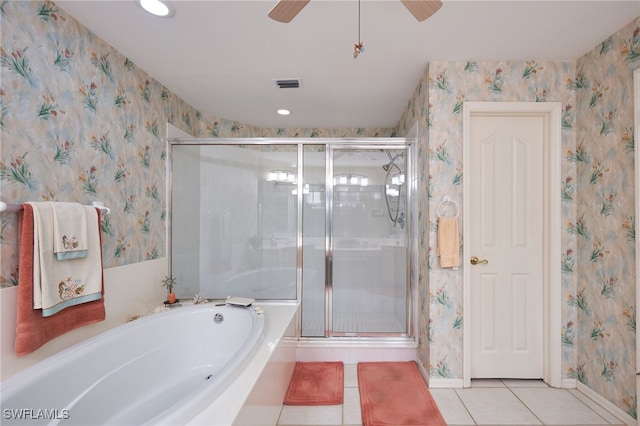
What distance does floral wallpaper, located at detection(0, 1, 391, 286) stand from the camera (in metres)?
1.44

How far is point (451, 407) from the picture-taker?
1.98 m

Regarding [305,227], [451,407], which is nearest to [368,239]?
[305,227]

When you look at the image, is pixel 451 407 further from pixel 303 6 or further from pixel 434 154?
pixel 303 6

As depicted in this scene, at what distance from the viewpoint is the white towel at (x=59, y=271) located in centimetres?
144

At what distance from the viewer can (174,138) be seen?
2822 mm

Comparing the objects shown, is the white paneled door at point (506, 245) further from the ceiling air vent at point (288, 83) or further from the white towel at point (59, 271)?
the white towel at point (59, 271)

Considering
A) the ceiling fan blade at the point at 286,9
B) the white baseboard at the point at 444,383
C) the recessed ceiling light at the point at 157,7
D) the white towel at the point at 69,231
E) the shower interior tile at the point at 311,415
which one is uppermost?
the recessed ceiling light at the point at 157,7

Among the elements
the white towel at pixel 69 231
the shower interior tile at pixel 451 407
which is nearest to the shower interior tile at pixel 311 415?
the shower interior tile at pixel 451 407

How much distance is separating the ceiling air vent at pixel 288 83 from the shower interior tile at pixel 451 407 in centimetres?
270

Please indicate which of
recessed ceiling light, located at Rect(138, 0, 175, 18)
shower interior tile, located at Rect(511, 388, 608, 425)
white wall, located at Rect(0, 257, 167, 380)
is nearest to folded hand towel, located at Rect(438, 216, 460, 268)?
shower interior tile, located at Rect(511, 388, 608, 425)

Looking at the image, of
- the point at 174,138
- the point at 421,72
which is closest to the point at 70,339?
the point at 174,138

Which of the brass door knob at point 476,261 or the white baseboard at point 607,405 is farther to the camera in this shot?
the brass door knob at point 476,261

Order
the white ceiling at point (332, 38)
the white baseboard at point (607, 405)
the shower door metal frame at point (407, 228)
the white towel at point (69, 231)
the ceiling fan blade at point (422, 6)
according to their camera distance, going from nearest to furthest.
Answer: the ceiling fan blade at point (422, 6) < the white towel at point (69, 231) < the white ceiling at point (332, 38) < the white baseboard at point (607, 405) < the shower door metal frame at point (407, 228)

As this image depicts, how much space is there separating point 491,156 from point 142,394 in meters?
2.95
